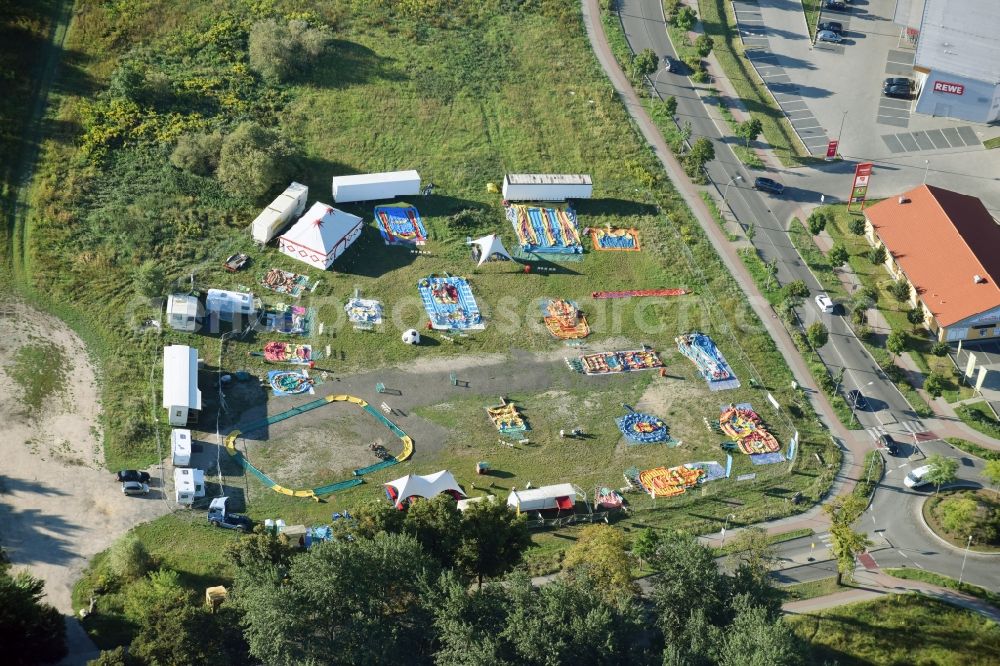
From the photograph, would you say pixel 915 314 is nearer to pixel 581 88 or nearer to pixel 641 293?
pixel 641 293

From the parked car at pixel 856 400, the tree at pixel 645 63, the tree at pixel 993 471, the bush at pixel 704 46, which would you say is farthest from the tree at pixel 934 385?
the bush at pixel 704 46

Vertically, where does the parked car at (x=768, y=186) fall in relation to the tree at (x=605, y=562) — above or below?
above

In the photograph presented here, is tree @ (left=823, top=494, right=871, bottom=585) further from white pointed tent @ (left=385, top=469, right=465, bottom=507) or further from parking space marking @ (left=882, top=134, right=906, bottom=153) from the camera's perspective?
parking space marking @ (left=882, top=134, right=906, bottom=153)

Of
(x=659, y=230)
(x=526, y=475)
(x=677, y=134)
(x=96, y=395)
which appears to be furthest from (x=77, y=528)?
(x=677, y=134)

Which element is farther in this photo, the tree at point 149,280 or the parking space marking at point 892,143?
the parking space marking at point 892,143

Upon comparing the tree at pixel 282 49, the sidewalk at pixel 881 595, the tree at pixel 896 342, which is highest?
the tree at pixel 282 49

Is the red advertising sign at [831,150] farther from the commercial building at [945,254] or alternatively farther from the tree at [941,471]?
the tree at [941,471]
